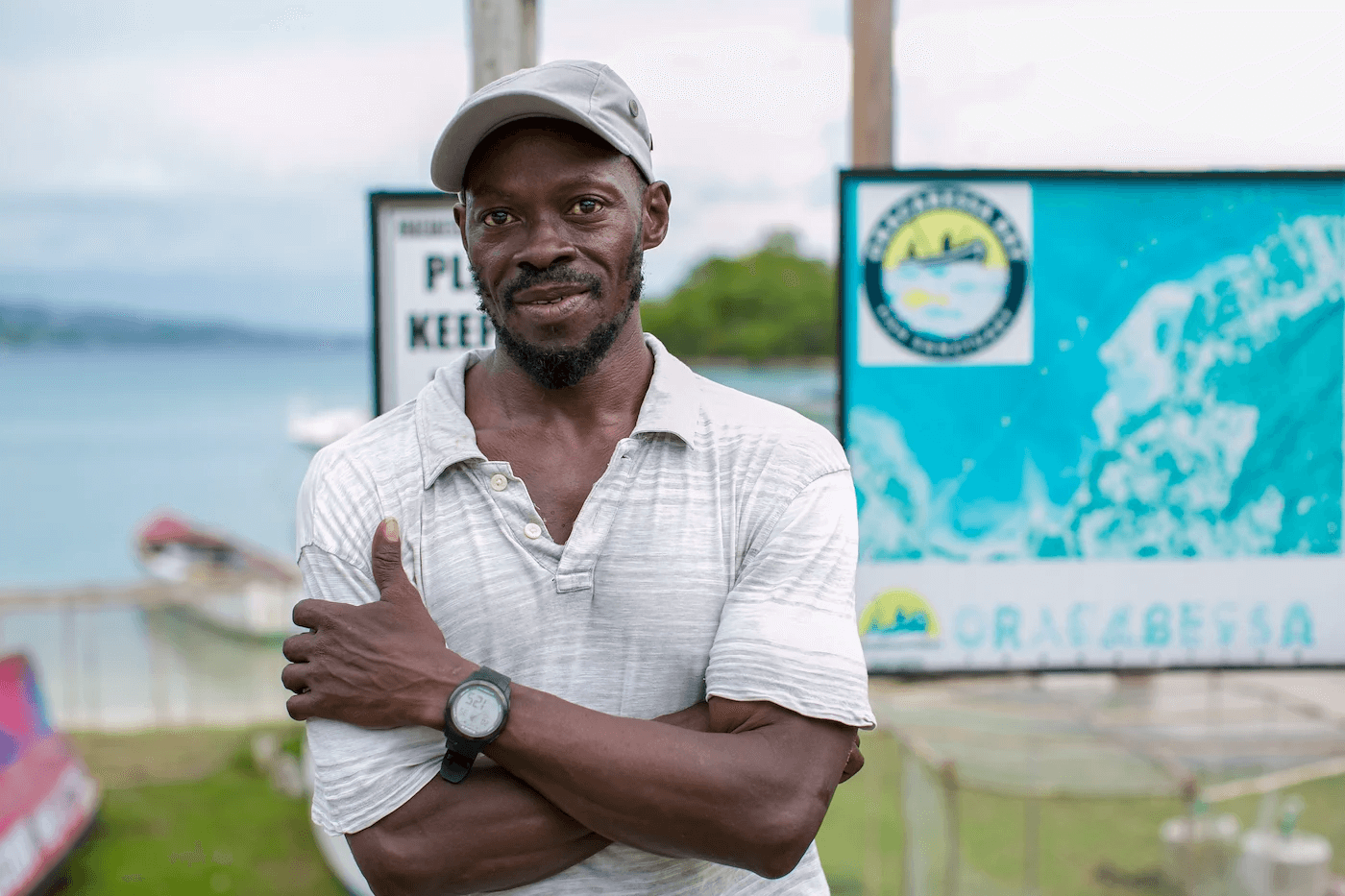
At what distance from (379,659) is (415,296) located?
1.61m

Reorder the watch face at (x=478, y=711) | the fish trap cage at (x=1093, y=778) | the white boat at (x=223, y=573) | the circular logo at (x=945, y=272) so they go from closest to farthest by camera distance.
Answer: the watch face at (x=478, y=711) → the circular logo at (x=945, y=272) → the fish trap cage at (x=1093, y=778) → the white boat at (x=223, y=573)

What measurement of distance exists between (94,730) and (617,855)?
9.61 meters

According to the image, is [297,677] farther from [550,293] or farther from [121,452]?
[121,452]

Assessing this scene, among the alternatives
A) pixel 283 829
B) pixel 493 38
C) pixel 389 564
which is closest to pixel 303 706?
pixel 389 564

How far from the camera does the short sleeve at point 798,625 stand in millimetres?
1324

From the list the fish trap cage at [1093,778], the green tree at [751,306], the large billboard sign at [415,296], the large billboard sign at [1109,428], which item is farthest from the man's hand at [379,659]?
the green tree at [751,306]

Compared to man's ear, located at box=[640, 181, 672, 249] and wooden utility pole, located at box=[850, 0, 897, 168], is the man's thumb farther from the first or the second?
wooden utility pole, located at box=[850, 0, 897, 168]

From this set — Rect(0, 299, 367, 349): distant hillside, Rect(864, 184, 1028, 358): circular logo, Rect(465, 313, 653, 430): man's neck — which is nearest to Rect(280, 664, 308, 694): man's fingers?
Rect(465, 313, 653, 430): man's neck

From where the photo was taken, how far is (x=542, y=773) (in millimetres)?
1278

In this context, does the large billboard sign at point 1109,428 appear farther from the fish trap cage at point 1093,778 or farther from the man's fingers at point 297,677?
the man's fingers at point 297,677

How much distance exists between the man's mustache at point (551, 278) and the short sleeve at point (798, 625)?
40 cm

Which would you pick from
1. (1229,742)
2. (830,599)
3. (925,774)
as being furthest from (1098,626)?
(830,599)

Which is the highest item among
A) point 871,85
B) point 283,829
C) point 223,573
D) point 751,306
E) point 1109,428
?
point 751,306

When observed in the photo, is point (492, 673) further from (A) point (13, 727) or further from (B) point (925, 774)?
(A) point (13, 727)
